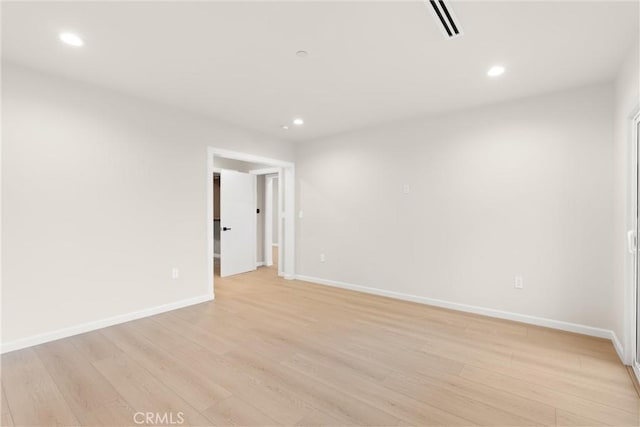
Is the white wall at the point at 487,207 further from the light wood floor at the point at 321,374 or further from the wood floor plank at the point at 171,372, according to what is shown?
the wood floor plank at the point at 171,372

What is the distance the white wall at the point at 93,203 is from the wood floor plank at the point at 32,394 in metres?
0.42

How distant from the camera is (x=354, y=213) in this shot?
4762 millimetres

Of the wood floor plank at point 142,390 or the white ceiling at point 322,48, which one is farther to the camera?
the white ceiling at point 322,48

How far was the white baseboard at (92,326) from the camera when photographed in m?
2.64

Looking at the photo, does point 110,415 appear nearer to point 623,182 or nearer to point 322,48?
point 322,48

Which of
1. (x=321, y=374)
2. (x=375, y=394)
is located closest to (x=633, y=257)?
(x=375, y=394)

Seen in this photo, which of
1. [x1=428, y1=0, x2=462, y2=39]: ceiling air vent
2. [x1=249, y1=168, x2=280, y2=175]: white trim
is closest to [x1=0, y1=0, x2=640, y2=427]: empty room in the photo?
[x1=428, y1=0, x2=462, y2=39]: ceiling air vent

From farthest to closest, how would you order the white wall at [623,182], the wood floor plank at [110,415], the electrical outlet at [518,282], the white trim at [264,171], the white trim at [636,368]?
the white trim at [264,171]
the electrical outlet at [518,282]
the white wall at [623,182]
the white trim at [636,368]
the wood floor plank at [110,415]

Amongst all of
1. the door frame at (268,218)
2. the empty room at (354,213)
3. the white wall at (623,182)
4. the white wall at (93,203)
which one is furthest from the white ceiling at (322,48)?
the door frame at (268,218)

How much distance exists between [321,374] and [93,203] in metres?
2.81

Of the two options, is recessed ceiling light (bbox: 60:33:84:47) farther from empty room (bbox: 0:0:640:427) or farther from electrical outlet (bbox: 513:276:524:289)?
electrical outlet (bbox: 513:276:524:289)

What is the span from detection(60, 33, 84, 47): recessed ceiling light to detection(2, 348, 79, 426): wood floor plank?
251 cm

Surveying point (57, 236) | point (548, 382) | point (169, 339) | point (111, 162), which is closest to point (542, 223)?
point (548, 382)

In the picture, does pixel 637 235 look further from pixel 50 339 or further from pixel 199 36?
pixel 50 339
